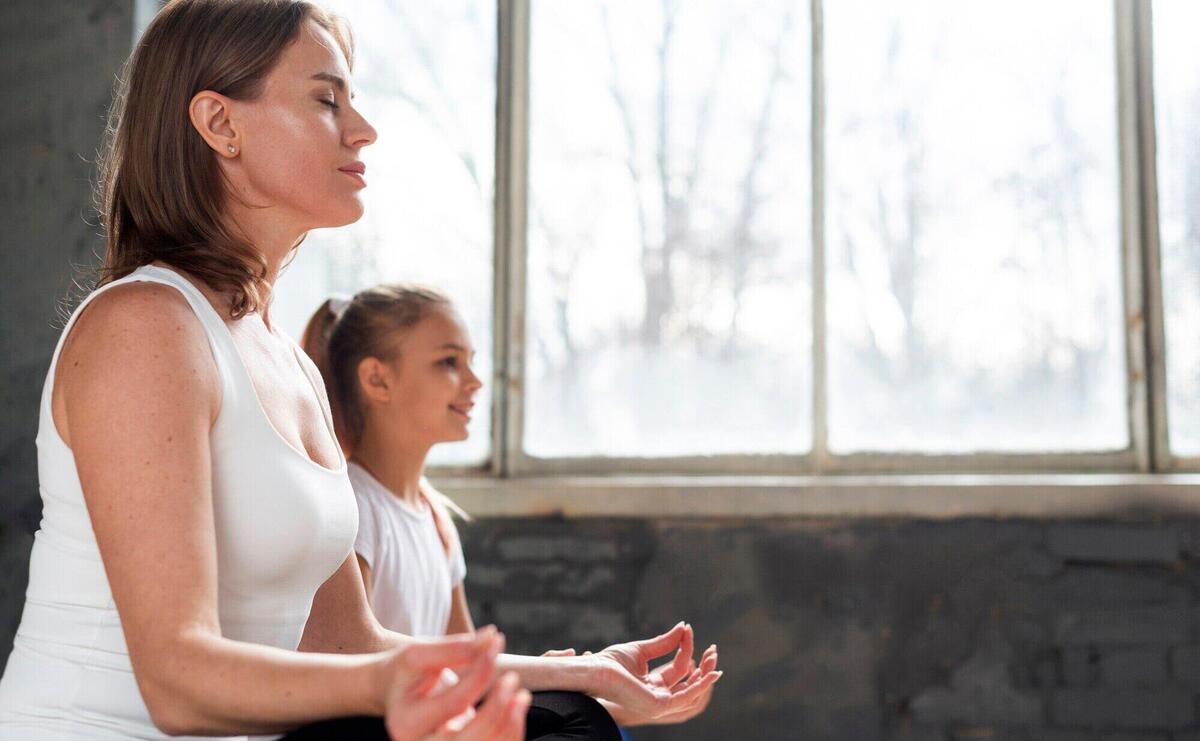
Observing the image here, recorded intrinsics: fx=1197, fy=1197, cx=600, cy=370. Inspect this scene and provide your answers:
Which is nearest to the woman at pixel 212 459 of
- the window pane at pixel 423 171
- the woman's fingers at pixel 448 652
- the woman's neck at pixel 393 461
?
the woman's fingers at pixel 448 652

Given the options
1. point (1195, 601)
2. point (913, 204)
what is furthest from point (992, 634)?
point (913, 204)

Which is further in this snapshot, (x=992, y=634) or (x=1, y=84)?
(x=1, y=84)

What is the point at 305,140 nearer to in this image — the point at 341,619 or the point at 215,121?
the point at 215,121

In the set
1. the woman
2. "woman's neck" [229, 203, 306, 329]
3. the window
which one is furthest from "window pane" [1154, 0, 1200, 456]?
"woman's neck" [229, 203, 306, 329]

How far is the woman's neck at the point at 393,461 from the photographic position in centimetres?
242

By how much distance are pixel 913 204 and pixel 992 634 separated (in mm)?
1149

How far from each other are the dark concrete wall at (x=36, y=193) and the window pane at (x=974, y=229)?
6.53 feet

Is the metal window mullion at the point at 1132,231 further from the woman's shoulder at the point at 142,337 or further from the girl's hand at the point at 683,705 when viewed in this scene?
the woman's shoulder at the point at 142,337

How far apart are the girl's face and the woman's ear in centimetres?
119

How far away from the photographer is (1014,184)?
3.21 m

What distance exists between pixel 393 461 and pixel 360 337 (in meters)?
0.30

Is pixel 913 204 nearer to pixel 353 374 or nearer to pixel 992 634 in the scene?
pixel 992 634

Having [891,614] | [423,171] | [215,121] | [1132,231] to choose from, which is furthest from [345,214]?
[1132,231]

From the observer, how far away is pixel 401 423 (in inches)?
97.0
